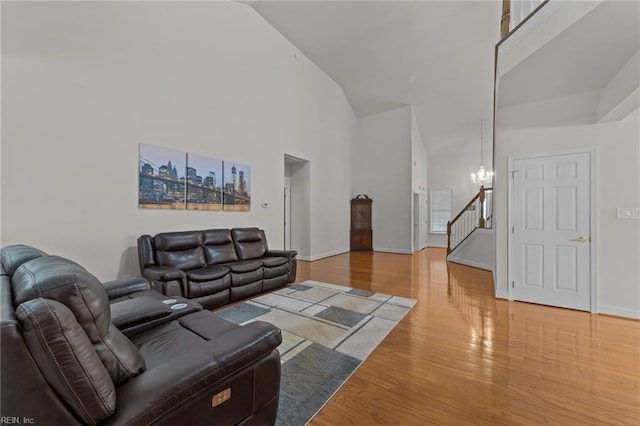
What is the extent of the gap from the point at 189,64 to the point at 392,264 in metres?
5.66

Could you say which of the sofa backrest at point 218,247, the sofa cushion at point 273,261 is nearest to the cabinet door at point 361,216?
the sofa cushion at point 273,261

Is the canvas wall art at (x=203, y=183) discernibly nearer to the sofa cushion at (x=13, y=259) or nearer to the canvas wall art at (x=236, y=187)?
the canvas wall art at (x=236, y=187)

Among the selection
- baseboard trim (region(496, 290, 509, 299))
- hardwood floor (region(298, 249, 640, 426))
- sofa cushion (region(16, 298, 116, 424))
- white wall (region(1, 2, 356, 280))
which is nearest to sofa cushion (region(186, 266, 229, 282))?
white wall (region(1, 2, 356, 280))

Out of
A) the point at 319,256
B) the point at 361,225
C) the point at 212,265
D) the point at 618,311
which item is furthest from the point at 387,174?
the point at 212,265

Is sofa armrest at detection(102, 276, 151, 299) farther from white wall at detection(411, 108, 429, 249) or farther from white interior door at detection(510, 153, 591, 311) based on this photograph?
white wall at detection(411, 108, 429, 249)

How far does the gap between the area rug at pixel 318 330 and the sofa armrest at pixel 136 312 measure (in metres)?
0.99

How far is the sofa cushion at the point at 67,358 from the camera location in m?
0.73

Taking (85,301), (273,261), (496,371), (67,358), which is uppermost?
(85,301)

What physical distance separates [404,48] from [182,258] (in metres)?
6.20

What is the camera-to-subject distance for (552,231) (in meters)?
3.39

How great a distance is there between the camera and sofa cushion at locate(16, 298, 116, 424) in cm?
73

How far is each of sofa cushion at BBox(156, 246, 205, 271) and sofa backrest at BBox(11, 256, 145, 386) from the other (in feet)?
8.07

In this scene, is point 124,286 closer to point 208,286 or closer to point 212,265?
point 208,286

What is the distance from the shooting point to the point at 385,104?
806 centimetres
